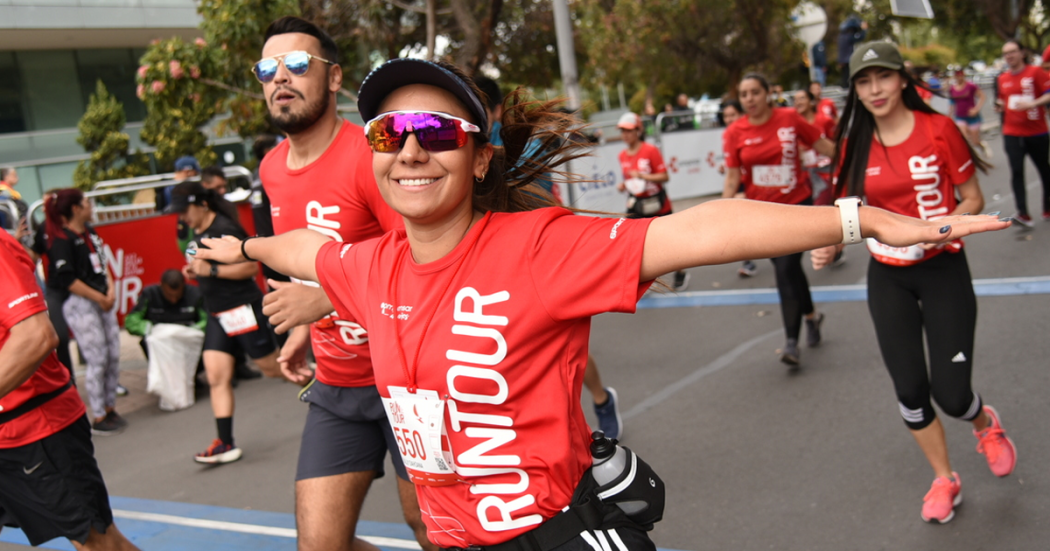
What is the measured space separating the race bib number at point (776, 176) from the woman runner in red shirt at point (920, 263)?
2.50 m

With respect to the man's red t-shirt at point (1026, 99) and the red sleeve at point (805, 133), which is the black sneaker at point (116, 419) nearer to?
the red sleeve at point (805, 133)

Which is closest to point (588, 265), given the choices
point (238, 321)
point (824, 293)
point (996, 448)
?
point (996, 448)

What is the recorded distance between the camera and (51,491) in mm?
3232

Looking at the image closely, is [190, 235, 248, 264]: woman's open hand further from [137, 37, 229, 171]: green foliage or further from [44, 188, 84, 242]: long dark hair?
[137, 37, 229, 171]: green foliage

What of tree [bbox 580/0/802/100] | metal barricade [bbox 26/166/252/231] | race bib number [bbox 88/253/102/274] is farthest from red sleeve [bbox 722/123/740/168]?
tree [bbox 580/0/802/100]

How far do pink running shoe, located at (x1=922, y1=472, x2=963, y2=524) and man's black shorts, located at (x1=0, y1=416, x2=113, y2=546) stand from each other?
3.46 metres

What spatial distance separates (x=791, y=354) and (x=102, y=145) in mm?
21181

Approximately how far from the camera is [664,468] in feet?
15.9

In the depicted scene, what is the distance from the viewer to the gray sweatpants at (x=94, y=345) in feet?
23.4

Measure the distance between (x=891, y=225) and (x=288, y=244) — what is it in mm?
1779

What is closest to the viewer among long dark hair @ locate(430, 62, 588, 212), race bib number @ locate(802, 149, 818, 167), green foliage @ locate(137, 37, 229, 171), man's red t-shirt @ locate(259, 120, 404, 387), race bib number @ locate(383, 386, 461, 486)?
race bib number @ locate(383, 386, 461, 486)

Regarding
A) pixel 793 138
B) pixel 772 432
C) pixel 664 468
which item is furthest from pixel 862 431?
pixel 793 138

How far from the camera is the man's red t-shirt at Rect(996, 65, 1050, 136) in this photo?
9289 mm

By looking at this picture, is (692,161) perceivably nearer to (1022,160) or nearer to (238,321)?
(1022,160)
